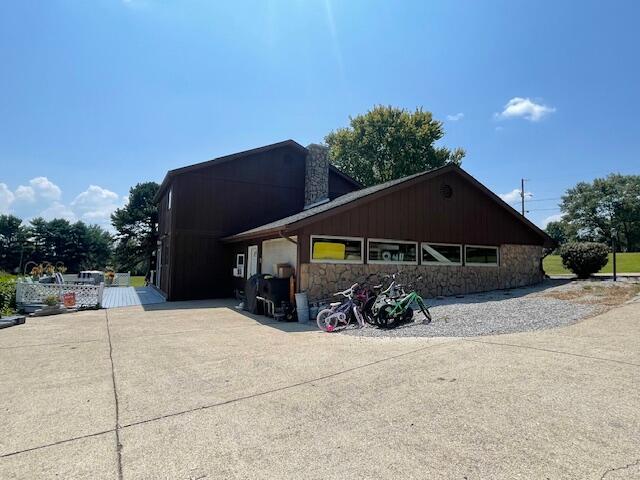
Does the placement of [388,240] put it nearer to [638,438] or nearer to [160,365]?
[160,365]

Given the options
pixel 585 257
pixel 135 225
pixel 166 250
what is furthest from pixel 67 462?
pixel 135 225

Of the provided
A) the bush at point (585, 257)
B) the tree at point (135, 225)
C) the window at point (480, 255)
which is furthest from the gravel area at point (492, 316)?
the tree at point (135, 225)

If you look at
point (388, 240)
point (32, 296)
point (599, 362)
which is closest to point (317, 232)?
point (388, 240)

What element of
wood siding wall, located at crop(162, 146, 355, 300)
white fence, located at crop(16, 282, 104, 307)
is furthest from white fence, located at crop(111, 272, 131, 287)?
white fence, located at crop(16, 282, 104, 307)

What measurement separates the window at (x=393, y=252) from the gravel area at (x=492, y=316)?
5.60ft

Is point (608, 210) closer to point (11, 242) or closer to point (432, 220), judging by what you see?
point (432, 220)

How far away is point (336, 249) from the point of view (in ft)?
34.9

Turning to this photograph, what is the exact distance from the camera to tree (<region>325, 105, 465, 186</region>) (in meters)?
31.0

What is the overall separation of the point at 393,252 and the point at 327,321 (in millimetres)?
4587

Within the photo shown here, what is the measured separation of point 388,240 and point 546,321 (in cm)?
512

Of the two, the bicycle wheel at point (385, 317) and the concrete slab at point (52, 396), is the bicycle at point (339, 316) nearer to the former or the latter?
the bicycle wheel at point (385, 317)

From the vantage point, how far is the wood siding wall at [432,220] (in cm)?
1079

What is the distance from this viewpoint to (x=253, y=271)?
13781 mm

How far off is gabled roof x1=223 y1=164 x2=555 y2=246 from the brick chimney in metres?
4.82
